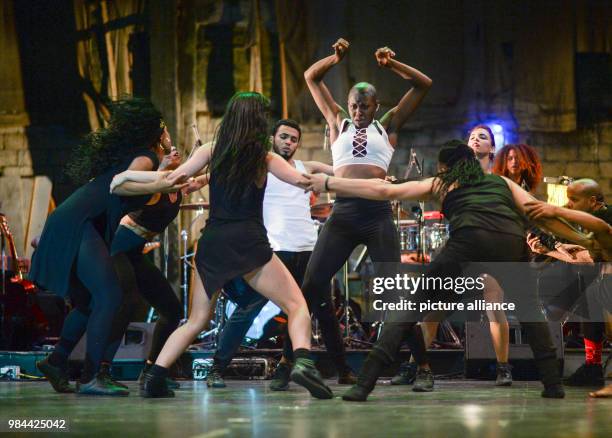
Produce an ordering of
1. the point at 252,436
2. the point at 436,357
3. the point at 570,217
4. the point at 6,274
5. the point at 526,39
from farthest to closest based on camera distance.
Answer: the point at 526,39 < the point at 6,274 < the point at 436,357 < the point at 570,217 < the point at 252,436

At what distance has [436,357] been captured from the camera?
7.05 metres

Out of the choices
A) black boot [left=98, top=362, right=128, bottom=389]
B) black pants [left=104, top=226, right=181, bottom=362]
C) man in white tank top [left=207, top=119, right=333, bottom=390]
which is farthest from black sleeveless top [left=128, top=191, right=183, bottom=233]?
black boot [left=98, top=362, right=128, bottom=389]

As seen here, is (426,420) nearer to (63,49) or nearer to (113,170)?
(113,170)

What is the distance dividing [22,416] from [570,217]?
266 cm

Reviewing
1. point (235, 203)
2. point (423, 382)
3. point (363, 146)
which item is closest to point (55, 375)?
point (235, 203)

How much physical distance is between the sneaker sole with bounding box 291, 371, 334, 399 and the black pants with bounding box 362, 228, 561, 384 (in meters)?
0.22

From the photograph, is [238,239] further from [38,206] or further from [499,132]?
[38,206]

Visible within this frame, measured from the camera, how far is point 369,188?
14.3 feet

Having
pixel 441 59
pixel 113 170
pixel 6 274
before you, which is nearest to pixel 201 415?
pixel 113 170

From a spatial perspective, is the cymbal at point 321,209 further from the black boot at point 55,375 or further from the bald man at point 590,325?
the black boot at point 55,375

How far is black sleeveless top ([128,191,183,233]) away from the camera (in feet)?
16.5

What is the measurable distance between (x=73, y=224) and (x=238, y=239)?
1.01 metres

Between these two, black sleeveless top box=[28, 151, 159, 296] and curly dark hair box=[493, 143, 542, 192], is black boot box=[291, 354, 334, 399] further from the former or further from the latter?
curly dark hair box=[493, 143, 542, 192]

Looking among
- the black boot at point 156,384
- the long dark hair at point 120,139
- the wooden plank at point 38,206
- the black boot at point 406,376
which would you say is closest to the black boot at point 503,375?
the black boot at point 406,376
